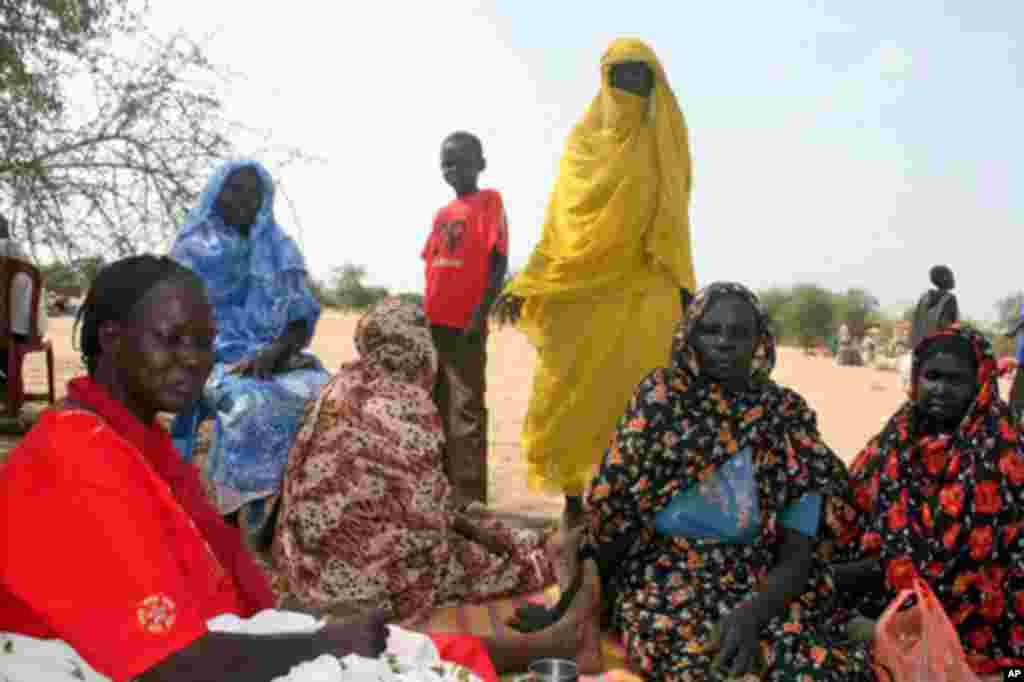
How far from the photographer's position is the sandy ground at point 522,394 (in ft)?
24.4

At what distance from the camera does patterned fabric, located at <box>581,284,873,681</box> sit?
3162 millimetres

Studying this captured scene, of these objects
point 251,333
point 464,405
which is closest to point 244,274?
point 251,333

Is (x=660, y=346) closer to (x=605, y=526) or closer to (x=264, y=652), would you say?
(x=605, y=526)

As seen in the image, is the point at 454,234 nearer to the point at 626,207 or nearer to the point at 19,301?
the point at 626,207

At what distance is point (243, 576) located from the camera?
2199 millimetres

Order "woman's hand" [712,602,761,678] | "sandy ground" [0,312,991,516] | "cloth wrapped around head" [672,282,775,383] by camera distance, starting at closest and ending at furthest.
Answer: "woman's hand" [712,602,761,678] → "cloth wrapped around head" [672,282,775,383] → "sandy ground" [0,312,991,516]

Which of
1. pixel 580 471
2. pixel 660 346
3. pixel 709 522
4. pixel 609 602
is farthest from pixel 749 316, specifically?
pixel 580 471

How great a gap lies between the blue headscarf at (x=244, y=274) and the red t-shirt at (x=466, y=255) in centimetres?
119

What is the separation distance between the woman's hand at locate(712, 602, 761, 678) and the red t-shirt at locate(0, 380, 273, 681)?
179 centimetres

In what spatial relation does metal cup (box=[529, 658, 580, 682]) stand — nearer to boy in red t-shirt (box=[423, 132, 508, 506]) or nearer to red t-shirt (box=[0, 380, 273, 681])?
red t-shirt (box=[0, 380, 273, 681])

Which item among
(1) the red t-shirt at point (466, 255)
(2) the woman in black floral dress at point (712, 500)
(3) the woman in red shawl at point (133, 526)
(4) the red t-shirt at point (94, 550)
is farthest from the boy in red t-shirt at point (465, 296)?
(4) the red t-shirt at point (94, 550)

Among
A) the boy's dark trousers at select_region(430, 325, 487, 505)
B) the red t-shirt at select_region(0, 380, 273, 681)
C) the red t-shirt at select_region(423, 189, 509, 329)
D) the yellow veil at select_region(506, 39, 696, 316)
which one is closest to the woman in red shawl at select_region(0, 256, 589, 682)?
the red t-shirt at select_region(0, 380, 273, 681)

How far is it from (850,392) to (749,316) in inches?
634

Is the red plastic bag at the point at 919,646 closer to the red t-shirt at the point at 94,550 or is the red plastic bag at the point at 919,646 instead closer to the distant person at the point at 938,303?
the red t-shirt at the point at 94,550
